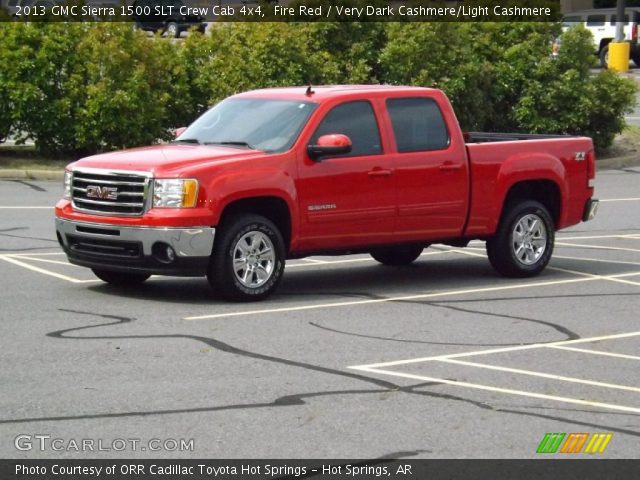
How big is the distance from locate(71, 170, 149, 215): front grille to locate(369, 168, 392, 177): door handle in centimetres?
218

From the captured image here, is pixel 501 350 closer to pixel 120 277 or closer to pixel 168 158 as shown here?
pixel 168 158

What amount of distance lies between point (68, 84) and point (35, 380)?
48.9 ft

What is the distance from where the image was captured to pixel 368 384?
8.75 m

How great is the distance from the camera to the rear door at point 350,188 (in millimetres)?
12195

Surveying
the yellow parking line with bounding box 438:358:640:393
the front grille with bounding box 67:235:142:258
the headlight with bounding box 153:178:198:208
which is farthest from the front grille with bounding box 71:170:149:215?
the yellow parking line with bounding box 438:358:640:393

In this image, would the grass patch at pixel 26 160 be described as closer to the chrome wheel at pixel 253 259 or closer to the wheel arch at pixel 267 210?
the wheel arch at pixel 267 210

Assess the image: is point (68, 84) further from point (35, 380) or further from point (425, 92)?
point (35, 380)

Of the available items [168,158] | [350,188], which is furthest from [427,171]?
[168,158]

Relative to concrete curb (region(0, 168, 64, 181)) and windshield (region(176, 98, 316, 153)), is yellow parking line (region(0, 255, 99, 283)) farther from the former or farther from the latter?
concrete curb (region(0, 168, 64, 181))

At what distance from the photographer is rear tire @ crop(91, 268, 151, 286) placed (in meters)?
12.5

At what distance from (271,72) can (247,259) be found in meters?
12.4

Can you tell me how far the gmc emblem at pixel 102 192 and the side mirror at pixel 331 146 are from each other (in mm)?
1767

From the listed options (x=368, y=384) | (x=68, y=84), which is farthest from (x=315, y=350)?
(x=68, y=84)
